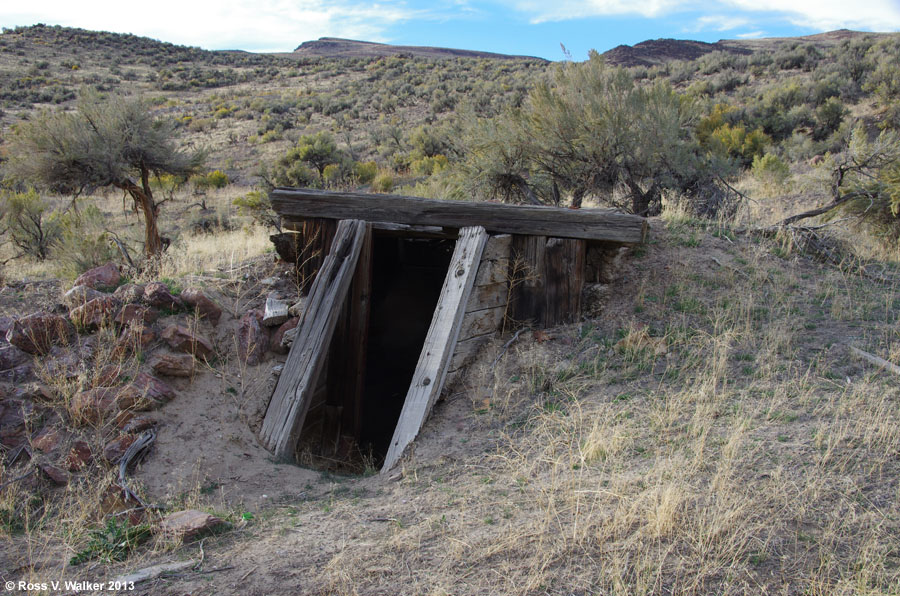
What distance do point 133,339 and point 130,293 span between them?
1.65 ft

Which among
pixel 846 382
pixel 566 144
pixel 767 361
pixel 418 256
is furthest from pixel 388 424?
pixel 566 144

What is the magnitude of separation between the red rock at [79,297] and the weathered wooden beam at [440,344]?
262cm

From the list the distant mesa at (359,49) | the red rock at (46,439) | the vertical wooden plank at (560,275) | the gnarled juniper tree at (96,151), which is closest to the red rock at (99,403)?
the red rock at (46,439)

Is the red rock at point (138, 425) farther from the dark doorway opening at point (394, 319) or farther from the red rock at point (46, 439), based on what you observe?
the dark doorway opening at point (394, 319)

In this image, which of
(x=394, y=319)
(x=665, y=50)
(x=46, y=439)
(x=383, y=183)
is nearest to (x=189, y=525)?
(x=46, y=439)

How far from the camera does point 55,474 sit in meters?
3.37

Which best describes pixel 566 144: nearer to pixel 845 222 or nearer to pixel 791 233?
pixel 791 233

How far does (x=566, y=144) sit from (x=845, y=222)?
3779 mm

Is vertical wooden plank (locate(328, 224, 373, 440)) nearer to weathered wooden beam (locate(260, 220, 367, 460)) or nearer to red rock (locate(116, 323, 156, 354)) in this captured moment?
weathered wooden beam (locate(260, 220, 367, 460))

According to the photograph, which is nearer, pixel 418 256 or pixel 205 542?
pixel 205 542

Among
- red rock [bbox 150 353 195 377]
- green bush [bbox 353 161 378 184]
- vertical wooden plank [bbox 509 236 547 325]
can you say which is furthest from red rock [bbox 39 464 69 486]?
green bush [bbox 353 161 378 184]

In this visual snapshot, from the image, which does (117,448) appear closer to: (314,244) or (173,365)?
(173,365)

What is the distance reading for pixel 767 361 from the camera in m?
3.99

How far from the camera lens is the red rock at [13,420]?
3.56m
